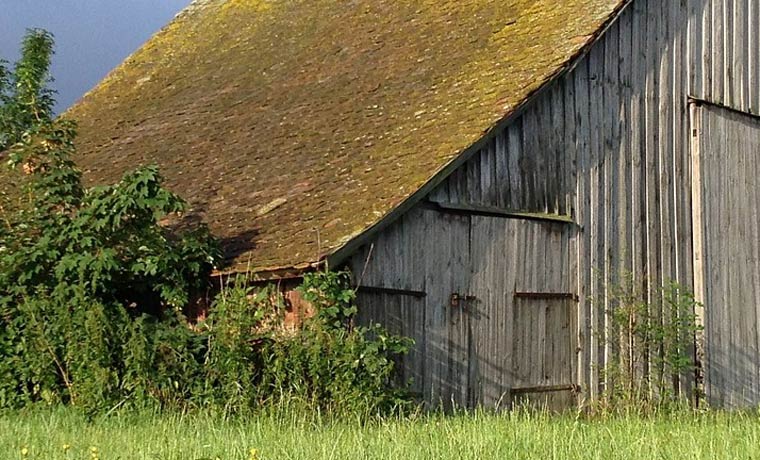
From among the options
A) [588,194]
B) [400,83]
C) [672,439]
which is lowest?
[672,439]

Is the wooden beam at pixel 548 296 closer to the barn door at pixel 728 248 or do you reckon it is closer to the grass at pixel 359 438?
the barn door at pixel 728 248

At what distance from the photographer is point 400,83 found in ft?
44.5

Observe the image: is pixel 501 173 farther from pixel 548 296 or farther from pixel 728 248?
pixel 728 248

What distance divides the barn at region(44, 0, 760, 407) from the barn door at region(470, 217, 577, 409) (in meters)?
0.02

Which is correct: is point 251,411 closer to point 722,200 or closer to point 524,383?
point 524,383

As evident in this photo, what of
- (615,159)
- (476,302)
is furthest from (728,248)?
(476,302)

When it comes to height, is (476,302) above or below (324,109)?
below

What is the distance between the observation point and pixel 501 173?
39.0 feet

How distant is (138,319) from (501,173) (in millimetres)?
3891

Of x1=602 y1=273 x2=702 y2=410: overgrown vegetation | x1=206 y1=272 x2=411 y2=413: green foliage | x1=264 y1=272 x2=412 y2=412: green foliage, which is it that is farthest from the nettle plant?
x1=602 y1=273 x2=702 y2=410: overgrown vegetation

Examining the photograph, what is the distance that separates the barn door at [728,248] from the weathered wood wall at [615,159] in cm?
18

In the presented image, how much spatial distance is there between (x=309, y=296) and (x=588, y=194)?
400 cm

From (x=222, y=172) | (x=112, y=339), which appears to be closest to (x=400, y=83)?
(x=222, y=172)

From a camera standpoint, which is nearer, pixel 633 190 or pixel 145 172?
pixel 145 172
